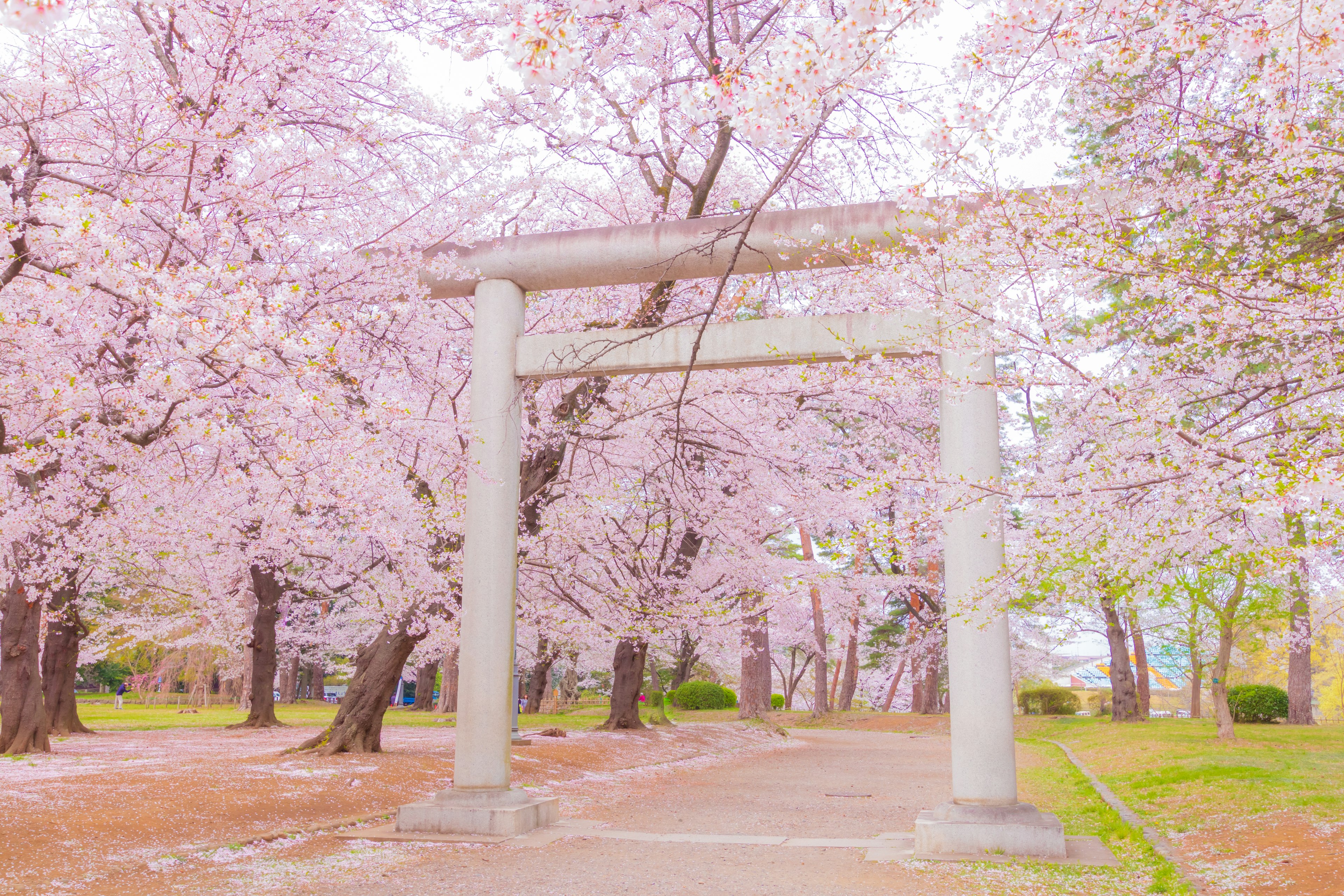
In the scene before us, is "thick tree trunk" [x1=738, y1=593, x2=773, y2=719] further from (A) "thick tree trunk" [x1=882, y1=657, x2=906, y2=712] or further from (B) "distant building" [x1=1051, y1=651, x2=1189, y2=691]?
(B) "distant building" [x1=1051, y1=651, x2=1189, y2=691]

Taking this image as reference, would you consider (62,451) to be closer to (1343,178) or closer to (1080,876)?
(1080,876)

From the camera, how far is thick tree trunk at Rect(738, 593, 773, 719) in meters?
20.2

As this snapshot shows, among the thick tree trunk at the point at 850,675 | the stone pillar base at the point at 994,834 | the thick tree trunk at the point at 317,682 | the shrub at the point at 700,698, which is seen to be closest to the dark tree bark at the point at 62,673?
the stone pillar base at the point at 994,834

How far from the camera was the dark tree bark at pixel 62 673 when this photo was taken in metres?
15.8

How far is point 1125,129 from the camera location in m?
7.52

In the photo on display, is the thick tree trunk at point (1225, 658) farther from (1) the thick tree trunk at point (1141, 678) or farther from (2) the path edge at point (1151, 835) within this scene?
(1) the thick tree trunk at point (1141, 678)

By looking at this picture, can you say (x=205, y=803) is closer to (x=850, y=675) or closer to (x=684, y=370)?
(x=684, y=370)

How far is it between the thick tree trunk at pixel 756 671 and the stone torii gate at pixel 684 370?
1195 centimetres

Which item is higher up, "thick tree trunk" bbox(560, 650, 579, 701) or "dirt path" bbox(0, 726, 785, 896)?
"dirt path" bbox(0, 726, 785, 896)

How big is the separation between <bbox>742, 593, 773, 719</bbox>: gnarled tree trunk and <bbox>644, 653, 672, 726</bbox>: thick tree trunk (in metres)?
0.40

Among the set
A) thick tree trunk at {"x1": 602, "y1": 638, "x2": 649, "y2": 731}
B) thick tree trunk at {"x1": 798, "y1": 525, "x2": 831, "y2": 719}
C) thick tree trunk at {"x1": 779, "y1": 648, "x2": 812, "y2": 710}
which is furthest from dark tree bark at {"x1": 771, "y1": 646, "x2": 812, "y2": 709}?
thick tree trunk at {"x1": 602, "y1": 638, "x2": 649, "y2": 731}

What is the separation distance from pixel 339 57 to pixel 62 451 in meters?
4.61

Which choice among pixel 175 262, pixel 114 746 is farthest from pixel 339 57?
pixel 114 746

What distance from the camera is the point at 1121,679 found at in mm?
20734
